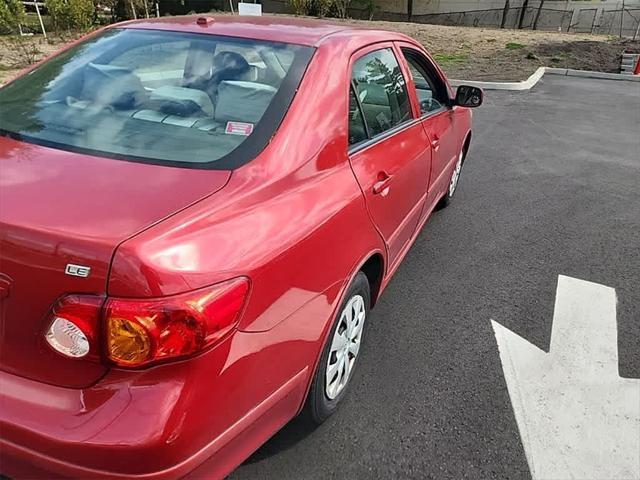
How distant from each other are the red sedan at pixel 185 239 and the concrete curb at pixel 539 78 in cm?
1027

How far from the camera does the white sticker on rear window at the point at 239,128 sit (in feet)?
6.79

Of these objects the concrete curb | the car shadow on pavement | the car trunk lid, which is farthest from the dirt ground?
the car shadow on pavement

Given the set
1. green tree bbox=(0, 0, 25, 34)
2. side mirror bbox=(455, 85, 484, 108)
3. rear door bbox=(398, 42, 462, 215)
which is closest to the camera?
rear door bbox=(398, 42, 462, 215)

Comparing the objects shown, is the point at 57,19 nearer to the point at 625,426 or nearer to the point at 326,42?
the point at 326,42

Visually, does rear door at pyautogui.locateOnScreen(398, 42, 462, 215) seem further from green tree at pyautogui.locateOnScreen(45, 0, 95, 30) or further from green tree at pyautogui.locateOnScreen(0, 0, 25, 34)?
green tree at pyautogui.locateOnScreen(45, 0, 95, 30)

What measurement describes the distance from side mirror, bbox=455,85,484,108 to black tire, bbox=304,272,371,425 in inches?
83.7

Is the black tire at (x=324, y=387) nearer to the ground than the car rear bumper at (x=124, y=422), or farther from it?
nearer to the ground

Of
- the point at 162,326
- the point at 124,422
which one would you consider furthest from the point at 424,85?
the point at 124,422

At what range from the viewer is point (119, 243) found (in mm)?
1455

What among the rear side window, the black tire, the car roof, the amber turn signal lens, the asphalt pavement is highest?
the car roof

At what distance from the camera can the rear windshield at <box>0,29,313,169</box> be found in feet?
6.55

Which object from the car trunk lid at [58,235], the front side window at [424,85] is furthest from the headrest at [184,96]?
the front side window at [424,85]

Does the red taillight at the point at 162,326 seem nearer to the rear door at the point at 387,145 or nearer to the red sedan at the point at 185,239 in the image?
the red sedan at the point at 185,239

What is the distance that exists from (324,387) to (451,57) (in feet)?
53.3
